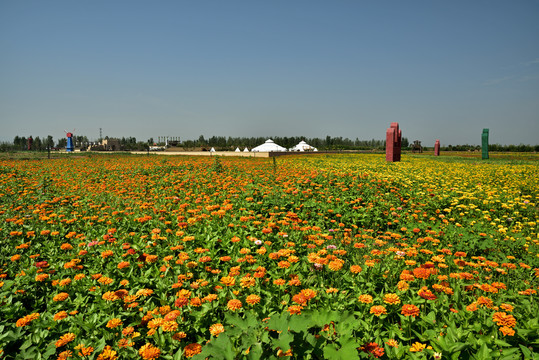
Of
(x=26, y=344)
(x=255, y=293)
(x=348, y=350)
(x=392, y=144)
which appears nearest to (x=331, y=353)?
(x=348, y=350)

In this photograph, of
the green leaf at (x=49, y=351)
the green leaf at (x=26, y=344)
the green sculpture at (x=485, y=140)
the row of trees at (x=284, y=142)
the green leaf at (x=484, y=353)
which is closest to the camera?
the green leaf at (x=484, y=353)

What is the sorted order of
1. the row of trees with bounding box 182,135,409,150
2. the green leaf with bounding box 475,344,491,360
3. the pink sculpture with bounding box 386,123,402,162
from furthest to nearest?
the row of trees with bounding box 182,135,409,150
the pink sculpture with bounding box 386,123,402,162
the green leaf with bounding box 475,344,491,360

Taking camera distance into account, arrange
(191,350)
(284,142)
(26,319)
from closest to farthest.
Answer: (191,350) < (26,319) < (284,142)

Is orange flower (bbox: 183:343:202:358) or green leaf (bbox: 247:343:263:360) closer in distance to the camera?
green leaf (bbox: 247:343:263:360)

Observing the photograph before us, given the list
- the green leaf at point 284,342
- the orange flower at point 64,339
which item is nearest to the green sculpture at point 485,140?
the green leaf at point 284,342

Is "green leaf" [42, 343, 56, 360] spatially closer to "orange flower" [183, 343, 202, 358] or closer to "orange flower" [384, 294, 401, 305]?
"orange flower" [183, 343, 202, 358]

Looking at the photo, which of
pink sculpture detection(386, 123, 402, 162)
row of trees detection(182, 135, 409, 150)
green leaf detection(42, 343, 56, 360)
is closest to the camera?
green leaf detection(42, 343, 56, 360)

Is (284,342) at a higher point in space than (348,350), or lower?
higher

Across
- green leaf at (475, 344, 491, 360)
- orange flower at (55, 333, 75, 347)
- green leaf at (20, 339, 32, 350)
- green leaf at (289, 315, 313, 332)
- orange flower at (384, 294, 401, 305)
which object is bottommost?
green leaf at (20, 339, 32, 350)

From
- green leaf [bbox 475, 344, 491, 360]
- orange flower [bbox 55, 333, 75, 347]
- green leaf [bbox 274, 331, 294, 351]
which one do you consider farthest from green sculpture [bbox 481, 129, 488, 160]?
orange flower [bbox 55, 333, 75, 347]

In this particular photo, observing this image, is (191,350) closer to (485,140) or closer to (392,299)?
(392,299)

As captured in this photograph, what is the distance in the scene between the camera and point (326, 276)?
318 centimetres

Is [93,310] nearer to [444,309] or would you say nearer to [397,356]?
[397,356]

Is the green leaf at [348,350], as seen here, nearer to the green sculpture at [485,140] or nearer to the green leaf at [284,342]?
the green leaf at [284,342]
